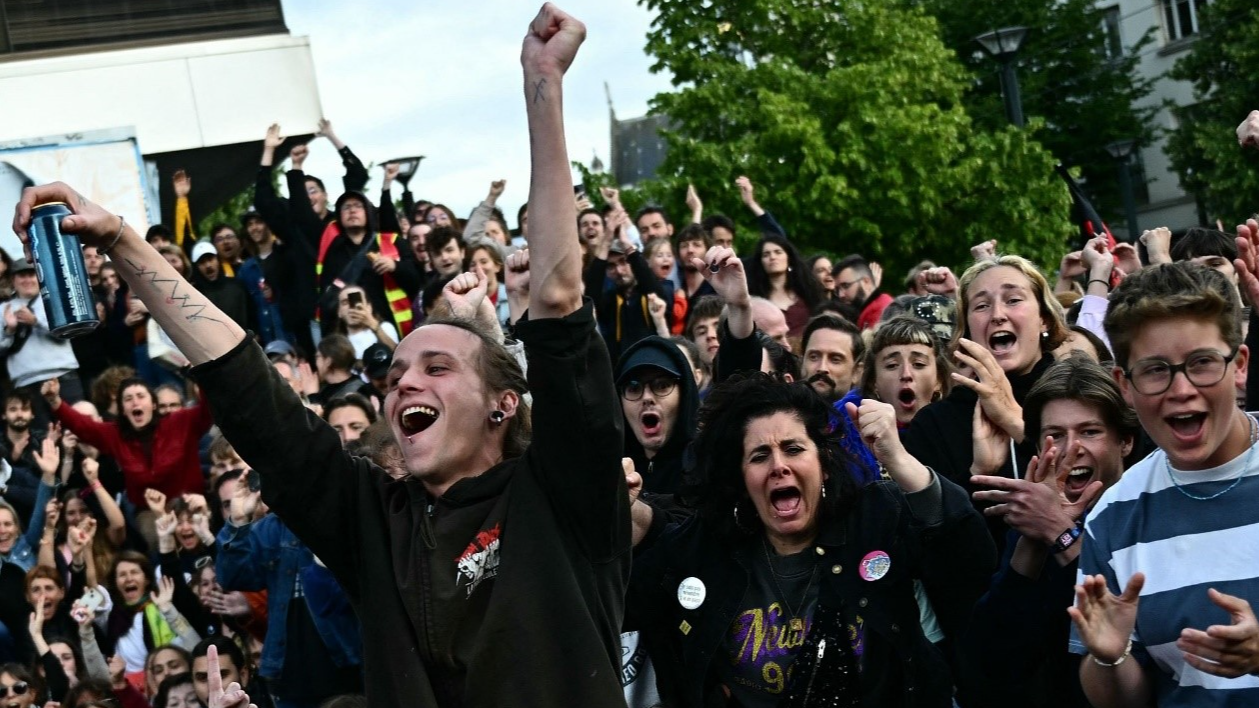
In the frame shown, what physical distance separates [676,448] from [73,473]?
7.07 metres

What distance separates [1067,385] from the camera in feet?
16.5

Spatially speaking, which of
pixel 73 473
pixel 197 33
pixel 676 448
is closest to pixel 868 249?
pixel 197 33

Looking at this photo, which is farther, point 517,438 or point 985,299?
point 985,299

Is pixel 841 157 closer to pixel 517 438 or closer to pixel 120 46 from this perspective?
pixel 120 46

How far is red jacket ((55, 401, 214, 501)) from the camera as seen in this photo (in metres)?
11.2

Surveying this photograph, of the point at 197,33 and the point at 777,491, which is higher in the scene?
the point at 197,33

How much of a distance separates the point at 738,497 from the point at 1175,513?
1.55m

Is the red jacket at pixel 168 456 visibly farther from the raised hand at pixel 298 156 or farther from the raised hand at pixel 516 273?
the raised hand at pixel 516 273

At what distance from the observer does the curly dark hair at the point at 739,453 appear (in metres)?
4.99

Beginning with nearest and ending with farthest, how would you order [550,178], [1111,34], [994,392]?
[550,178] → [994,392] → [1111,34]

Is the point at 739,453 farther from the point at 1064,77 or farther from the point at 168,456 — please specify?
the point at 1064,77

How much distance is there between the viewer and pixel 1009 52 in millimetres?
16719

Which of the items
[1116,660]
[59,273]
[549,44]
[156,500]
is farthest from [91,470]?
[1116,660]

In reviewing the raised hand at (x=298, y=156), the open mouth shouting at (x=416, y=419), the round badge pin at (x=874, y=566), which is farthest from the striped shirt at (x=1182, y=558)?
the raised hand at (x=298, y=156)
